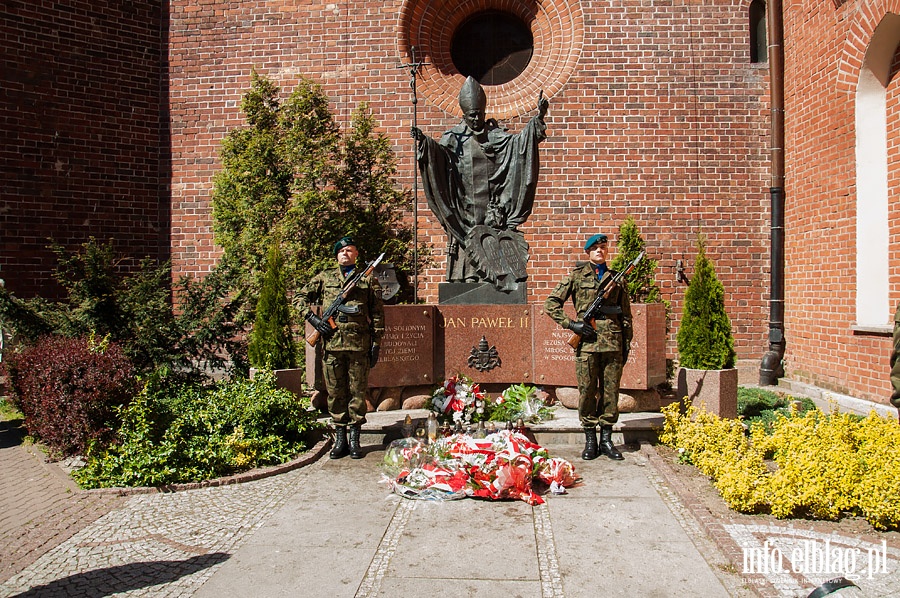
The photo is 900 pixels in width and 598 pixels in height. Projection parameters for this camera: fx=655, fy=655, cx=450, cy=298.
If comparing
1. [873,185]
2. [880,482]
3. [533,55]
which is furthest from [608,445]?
[533,55]

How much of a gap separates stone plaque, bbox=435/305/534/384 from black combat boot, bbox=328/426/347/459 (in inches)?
73.4

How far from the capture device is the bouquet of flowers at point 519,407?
682 cm

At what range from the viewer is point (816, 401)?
9.56 m

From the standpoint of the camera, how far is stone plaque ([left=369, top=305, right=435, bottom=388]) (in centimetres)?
744

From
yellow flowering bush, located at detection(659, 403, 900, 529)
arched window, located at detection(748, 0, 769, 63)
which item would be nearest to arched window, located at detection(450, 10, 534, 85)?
arched window, located at detection(748, 0, 769, 63)

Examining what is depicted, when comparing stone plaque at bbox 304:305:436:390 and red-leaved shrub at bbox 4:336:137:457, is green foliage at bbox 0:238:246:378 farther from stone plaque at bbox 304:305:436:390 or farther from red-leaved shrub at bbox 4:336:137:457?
stone plaque at bbox 304:305:436:390

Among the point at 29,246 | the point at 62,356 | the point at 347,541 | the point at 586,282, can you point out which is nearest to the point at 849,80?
the point at 586,282

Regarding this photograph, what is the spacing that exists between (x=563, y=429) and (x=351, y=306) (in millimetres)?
2360

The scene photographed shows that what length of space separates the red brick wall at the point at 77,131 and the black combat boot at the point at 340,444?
26.2 ft

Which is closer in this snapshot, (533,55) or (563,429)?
(563,429)

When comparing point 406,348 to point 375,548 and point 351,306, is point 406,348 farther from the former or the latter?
point 375,548

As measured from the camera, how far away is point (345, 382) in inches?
236

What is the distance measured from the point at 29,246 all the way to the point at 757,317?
12802 millimetres

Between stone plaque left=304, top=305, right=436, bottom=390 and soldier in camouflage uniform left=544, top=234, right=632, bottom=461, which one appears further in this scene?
stone plaque left=304, top=305, right=436, bottom=390
